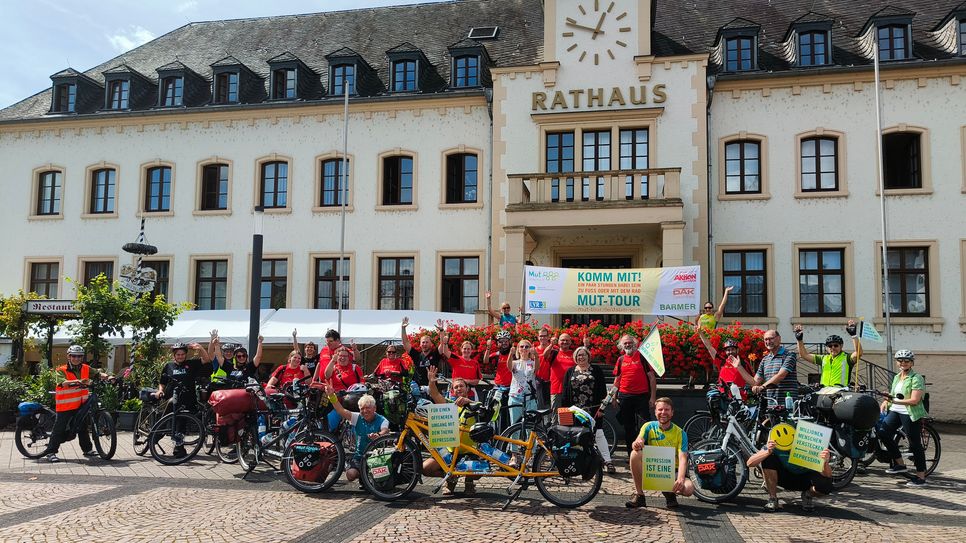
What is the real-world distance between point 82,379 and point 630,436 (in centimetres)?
759

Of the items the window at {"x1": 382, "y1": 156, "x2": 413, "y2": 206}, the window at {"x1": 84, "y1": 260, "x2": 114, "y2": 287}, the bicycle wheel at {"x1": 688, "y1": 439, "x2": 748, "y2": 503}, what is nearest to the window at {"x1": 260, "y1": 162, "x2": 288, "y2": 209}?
the window at {"x1": 382, "y1": 156, "x2": 413, "y2": 206}

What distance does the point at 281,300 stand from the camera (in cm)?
2156

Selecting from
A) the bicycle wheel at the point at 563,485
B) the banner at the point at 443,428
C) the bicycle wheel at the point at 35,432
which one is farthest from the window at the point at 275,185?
the bicycle wheel at the point at 563,485

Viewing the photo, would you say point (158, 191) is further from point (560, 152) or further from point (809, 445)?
point (809, 445)

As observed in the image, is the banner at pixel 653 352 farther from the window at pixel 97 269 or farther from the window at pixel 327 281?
the window at pixel 97 269

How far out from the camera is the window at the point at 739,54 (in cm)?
1973

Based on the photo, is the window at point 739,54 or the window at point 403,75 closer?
the window at point 739,54

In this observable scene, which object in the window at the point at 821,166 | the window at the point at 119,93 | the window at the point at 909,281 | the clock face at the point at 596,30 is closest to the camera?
the window at the point at 909,281

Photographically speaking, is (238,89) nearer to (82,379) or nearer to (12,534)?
(82,379)

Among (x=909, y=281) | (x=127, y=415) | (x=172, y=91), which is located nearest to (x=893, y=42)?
(x=909, y=281)

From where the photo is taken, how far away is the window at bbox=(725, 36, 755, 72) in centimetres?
1973

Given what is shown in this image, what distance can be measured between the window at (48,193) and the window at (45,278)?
1625 millimetres

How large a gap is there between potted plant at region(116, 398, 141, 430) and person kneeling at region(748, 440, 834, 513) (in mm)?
10462

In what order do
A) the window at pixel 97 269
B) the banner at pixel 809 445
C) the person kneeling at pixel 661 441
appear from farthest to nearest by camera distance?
1. the window at pixel 97 269
2. the person kneeling at pixel 661 441
3. the banner at pixel 809 445
